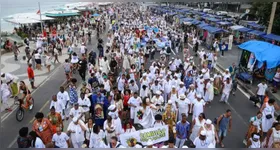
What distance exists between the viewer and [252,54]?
14055 millimetres

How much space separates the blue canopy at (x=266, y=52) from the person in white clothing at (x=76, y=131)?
9618 millimetres

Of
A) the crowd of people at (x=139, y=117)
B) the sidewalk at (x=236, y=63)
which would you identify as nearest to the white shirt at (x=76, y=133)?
the crowd of people at (x=139, y=117)

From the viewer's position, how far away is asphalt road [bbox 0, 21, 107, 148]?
25.5ft

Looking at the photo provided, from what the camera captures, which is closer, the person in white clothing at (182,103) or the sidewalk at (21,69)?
the person in white clothing at (182,103)

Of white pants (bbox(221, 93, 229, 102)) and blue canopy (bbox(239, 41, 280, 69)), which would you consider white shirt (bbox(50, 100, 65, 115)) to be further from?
blue canopy (bbox(239, 41, 280, 69))

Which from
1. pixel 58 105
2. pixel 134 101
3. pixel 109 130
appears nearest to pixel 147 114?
pixel 134 101

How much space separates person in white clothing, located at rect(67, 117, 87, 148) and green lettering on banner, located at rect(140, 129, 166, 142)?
1.37 m

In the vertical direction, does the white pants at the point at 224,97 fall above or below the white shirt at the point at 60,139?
below

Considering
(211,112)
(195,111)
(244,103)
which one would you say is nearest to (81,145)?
(195,111)

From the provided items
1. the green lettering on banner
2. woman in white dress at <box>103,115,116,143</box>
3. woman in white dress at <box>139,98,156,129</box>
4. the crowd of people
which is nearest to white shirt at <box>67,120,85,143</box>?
the crowd of people

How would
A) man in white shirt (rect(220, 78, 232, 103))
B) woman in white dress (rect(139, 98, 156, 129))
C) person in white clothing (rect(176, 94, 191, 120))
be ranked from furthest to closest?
1. man in white shirt (rect(220, 78, 232, 103))
2. person in white clothing (rect(176, 94, 191, 120))
3. woman in white dress (rect(139, 98, 156, 129))

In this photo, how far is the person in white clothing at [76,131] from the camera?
5988 mm

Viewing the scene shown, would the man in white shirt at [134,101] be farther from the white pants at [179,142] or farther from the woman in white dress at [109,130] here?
the white pants at [179,142]

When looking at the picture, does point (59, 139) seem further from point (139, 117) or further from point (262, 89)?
point (262, 89)
